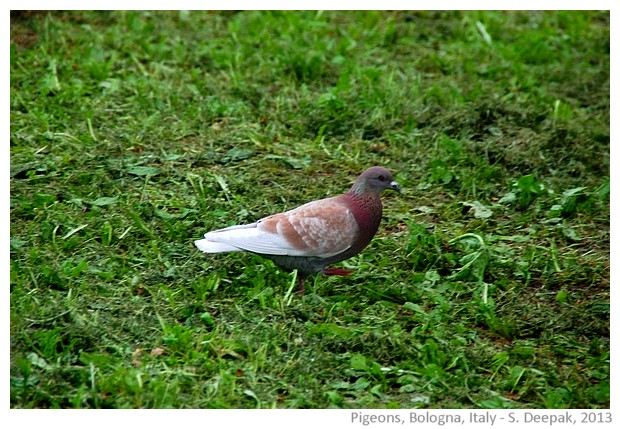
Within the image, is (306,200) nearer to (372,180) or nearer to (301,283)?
(372,180)

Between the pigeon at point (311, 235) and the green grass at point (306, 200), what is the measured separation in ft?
0.51

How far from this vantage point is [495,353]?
4688 millimetres

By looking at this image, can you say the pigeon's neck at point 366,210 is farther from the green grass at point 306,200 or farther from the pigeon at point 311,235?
the green grass at point 306,200

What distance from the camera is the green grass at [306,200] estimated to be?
4465mm

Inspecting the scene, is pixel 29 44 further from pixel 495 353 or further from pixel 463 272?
pixel 495 353

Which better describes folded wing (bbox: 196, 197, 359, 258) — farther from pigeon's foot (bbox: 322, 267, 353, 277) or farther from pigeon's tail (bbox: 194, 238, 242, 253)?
pigeon's foot (bbox: 322, 267, 353, 277)

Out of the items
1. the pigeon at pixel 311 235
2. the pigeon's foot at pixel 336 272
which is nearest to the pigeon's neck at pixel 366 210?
the pigeon at pixel 311 235

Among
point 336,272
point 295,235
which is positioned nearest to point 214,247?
point 295,235

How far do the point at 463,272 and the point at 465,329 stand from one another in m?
0.59

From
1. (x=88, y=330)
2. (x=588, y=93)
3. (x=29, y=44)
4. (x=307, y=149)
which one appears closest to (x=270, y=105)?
(x=307, y=149)

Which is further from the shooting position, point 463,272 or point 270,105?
point 270,105

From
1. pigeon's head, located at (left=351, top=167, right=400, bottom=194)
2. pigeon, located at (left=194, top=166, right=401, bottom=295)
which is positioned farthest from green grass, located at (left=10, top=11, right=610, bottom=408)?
pigeon's head, located at (left=351, top=167, right=400, bottom=194)

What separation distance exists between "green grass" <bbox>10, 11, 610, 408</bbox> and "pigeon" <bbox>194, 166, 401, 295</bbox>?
155 mm

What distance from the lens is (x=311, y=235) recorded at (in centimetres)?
513
